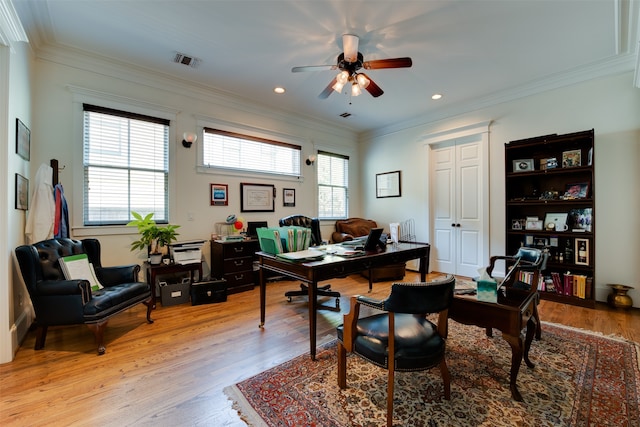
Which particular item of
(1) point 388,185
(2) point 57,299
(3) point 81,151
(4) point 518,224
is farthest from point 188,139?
(4) point 518,224

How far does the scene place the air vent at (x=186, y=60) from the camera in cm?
322

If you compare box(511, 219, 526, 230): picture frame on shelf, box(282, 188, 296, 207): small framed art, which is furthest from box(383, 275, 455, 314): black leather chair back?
box(282, 188, 296, 207): small framed art

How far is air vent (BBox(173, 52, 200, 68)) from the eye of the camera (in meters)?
3.22

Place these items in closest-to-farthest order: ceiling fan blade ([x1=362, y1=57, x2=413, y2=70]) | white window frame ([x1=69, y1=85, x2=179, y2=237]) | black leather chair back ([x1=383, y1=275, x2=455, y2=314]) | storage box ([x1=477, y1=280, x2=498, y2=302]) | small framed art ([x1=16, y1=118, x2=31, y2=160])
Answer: black leather chair back ([x1=383, y1=275, x2=455, y2=314]), storage box ([x1=477, y1=280, x2=498, y2=302]), small framed art ([x1=16, y1=118, x2=31, y2=160]), ceiling fan blade ([x1=362, y1=57, x2=413, y2=70]), white window frame ([x1=69, y1=85, x2=179, y2=237])

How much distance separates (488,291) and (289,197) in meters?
3.74

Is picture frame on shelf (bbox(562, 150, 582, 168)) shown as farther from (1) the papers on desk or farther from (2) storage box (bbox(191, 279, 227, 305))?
(2) storage box (bbox(191, 279, 227, 305))

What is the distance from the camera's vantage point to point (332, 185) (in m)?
5.85

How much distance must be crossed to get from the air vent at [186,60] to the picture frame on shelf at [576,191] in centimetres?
490

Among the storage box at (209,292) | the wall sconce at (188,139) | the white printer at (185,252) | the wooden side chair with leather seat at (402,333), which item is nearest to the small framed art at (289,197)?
the wall sconce at (188,139)

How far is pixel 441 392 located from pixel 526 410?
17.7 inches

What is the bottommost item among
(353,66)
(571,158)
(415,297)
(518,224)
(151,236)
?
(415,297)

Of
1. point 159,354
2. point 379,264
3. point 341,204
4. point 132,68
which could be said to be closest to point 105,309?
point 159,354

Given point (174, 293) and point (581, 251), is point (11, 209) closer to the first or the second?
point (174, 293)

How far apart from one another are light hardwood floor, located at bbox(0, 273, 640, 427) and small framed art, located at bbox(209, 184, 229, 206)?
1.55m
